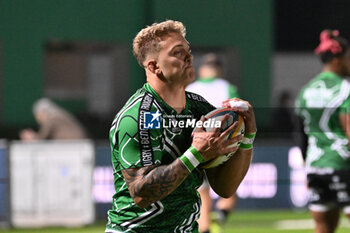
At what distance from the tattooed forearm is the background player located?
125 inches

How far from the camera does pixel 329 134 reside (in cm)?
693

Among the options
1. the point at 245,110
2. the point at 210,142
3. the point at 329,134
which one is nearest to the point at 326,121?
the point at 329,134

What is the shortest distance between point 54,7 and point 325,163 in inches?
386

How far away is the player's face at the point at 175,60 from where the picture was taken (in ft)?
12.9

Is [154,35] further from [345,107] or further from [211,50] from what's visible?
[211,50]

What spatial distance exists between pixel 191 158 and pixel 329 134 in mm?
3386

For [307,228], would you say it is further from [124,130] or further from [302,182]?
[124,130]

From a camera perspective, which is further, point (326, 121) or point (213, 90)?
point (213, 90)

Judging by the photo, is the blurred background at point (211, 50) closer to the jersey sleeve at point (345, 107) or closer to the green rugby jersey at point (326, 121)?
the green rugby jersey at point (326, 121)

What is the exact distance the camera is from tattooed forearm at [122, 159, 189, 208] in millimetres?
3787

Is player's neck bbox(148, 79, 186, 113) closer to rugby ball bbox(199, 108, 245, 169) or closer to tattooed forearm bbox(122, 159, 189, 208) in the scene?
rugby ball bbox(199, 108, 245, 169)

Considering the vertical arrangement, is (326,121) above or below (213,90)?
above

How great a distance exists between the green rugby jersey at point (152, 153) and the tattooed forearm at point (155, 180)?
41 millimetres

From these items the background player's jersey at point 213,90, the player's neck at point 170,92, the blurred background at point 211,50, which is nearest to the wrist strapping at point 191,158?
the player's neck at point 170,92
